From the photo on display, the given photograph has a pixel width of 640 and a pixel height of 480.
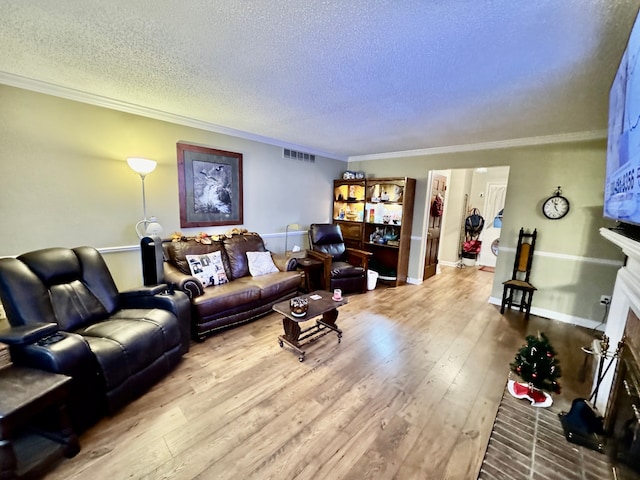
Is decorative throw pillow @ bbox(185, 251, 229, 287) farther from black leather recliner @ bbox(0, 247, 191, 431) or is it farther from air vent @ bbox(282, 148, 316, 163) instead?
air vent @ bbox(282, 148, 316, 163)

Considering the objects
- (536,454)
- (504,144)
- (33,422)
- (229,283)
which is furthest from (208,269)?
(504,144)

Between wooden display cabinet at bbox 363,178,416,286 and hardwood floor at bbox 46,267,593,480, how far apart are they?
A: 1771 millimetres

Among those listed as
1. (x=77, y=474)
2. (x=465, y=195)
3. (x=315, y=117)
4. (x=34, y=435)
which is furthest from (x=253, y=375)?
(x=465, y=195)

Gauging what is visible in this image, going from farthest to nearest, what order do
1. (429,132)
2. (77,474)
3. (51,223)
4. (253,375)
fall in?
(429,132), (51,223), (253,375), (77,474)

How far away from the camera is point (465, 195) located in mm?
6508

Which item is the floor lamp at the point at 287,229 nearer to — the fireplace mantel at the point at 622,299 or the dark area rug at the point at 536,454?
the dark area rug at the point at 536,454

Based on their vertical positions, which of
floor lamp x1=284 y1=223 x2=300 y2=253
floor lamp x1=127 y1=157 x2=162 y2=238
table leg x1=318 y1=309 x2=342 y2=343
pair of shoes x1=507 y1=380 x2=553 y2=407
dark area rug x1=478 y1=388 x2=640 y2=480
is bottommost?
dark area rug x1=478 y1=388 x2=640 y2=480

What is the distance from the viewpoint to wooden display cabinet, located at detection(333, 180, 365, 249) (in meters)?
5.14

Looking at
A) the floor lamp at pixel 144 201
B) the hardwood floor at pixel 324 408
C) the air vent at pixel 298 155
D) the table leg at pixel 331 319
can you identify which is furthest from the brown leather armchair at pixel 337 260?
the floor lamp at pixel 144 201

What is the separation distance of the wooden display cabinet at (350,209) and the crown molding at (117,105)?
166cm

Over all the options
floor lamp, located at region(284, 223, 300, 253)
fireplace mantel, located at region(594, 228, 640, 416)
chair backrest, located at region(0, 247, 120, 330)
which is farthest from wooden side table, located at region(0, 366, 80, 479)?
floor lamp, located at region(284, 223, 300, 253)

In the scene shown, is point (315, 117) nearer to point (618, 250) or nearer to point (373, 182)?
point (373, 182)

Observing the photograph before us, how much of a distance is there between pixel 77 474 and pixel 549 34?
139 inches

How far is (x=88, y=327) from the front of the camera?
2.00 metres
